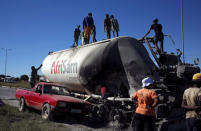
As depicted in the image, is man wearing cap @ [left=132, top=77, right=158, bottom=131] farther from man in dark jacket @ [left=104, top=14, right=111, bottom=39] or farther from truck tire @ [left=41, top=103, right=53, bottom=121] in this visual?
man in dark jacket @ [left=104, top=14, right=111, bottom=39]

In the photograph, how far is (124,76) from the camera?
7.93 m

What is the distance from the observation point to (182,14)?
9.54 metres

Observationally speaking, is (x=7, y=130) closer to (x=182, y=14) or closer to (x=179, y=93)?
(x=179, y=93)

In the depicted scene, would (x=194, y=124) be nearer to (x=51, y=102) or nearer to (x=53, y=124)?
(x=53, y=124)

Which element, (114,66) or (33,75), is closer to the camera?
(114,66)

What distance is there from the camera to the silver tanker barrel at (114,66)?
7.67 m

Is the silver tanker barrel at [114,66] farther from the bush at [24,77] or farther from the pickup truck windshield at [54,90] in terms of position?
the bush at [24,77]

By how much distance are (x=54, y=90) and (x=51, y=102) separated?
1.40 meters

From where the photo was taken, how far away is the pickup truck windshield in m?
8.54

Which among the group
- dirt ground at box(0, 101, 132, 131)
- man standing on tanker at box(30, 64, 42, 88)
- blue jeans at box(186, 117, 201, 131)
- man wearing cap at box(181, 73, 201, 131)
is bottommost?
dirt ground at box(0, 101, 132, 131)

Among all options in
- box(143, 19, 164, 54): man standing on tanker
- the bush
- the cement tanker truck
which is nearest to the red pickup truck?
the cement tanker truck

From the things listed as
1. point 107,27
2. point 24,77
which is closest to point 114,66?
point 107,27

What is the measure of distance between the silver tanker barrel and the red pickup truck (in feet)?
3.20

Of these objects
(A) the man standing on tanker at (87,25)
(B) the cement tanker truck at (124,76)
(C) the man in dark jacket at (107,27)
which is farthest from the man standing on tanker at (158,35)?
(A) the man standing on tanker at (87,25)
